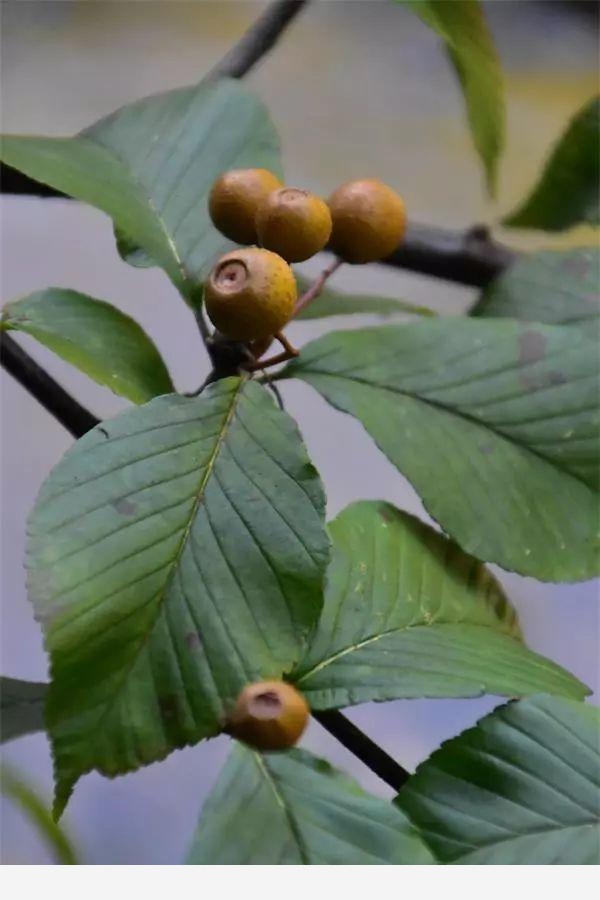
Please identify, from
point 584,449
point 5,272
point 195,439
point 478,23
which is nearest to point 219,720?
point 195,439

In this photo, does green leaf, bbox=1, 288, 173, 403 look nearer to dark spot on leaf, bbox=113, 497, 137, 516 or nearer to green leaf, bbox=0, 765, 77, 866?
dark spot on leaf, bbox=113, 497, 137, 516

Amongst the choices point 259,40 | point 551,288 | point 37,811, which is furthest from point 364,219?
point 37,811

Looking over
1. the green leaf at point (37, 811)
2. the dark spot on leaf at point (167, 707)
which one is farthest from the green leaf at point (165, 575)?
the green leaf at point (37, 811)

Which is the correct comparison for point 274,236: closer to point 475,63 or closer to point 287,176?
point 475,63

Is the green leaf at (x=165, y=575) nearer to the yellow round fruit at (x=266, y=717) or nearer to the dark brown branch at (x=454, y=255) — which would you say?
the yellow round fruit at (x=266, y=717)

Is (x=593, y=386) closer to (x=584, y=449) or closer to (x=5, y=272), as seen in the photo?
(x=584, y=449)

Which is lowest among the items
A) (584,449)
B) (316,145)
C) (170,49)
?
(584,449)
